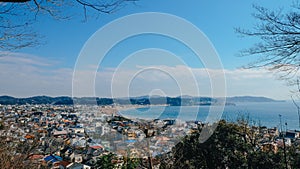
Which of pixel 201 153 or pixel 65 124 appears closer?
pixel 201 153

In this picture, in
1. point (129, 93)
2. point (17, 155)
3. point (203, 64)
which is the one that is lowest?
point (17, 155)

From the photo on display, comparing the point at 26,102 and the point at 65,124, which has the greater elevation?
the point at 26,102

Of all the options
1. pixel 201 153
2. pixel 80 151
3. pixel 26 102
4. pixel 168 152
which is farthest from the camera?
pixel 26 102

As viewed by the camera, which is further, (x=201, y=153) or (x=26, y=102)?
(x=26, y=102)

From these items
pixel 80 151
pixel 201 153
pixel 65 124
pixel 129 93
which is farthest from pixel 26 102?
pixel 129 93

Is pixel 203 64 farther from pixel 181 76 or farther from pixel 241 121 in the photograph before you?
pixel 241 121

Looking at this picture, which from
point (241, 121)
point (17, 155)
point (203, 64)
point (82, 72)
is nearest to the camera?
point (17, 155)

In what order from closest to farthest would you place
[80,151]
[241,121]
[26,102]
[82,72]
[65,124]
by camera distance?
[82,72], [241,121], [80,151], [65,124], [26,102]

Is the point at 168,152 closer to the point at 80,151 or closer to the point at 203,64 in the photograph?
the point at 203,64

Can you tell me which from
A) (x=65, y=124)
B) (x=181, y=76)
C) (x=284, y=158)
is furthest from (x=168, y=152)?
(x=65, y=124)

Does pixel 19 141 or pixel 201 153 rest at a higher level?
pixel 19 141
